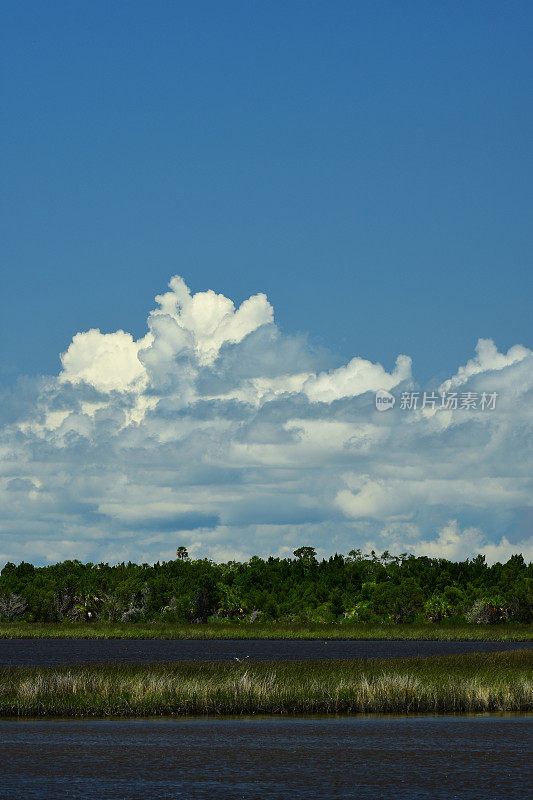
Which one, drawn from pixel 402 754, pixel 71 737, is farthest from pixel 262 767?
pixel 71 737

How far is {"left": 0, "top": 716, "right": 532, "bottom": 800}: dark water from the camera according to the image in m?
23.8

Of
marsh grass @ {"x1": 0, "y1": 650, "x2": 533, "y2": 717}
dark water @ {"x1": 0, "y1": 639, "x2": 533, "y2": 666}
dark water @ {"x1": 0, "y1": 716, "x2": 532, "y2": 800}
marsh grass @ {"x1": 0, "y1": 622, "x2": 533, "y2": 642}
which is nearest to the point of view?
dark water @ {"x1": 0, "y1": 716, "x2": 532, "y2": 800}

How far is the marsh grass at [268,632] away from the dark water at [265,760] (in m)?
112

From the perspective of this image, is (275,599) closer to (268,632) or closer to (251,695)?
(268,632)

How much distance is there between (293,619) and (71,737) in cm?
15858

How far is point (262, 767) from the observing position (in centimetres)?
2709

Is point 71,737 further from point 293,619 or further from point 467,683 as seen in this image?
point 293,619

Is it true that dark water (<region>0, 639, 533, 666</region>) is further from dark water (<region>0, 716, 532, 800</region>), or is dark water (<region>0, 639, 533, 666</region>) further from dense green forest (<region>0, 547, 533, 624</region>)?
dark water (<region>0, 716, 532, 800</region>)

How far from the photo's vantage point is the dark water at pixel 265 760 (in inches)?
937

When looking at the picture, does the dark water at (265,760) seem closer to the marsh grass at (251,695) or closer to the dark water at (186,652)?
the marsh grass at (251,695)

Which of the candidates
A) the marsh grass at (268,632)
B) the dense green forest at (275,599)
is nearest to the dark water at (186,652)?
the marsh grass at (268,632)

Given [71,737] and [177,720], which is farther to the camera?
[177,720]

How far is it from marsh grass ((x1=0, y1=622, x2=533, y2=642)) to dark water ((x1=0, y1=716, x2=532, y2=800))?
11166 centimetres

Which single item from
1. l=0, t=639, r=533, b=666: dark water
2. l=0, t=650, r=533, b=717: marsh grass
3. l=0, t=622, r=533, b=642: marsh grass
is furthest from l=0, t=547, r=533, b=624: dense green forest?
l=0, t=650, r=533, b=717: marsh grass
